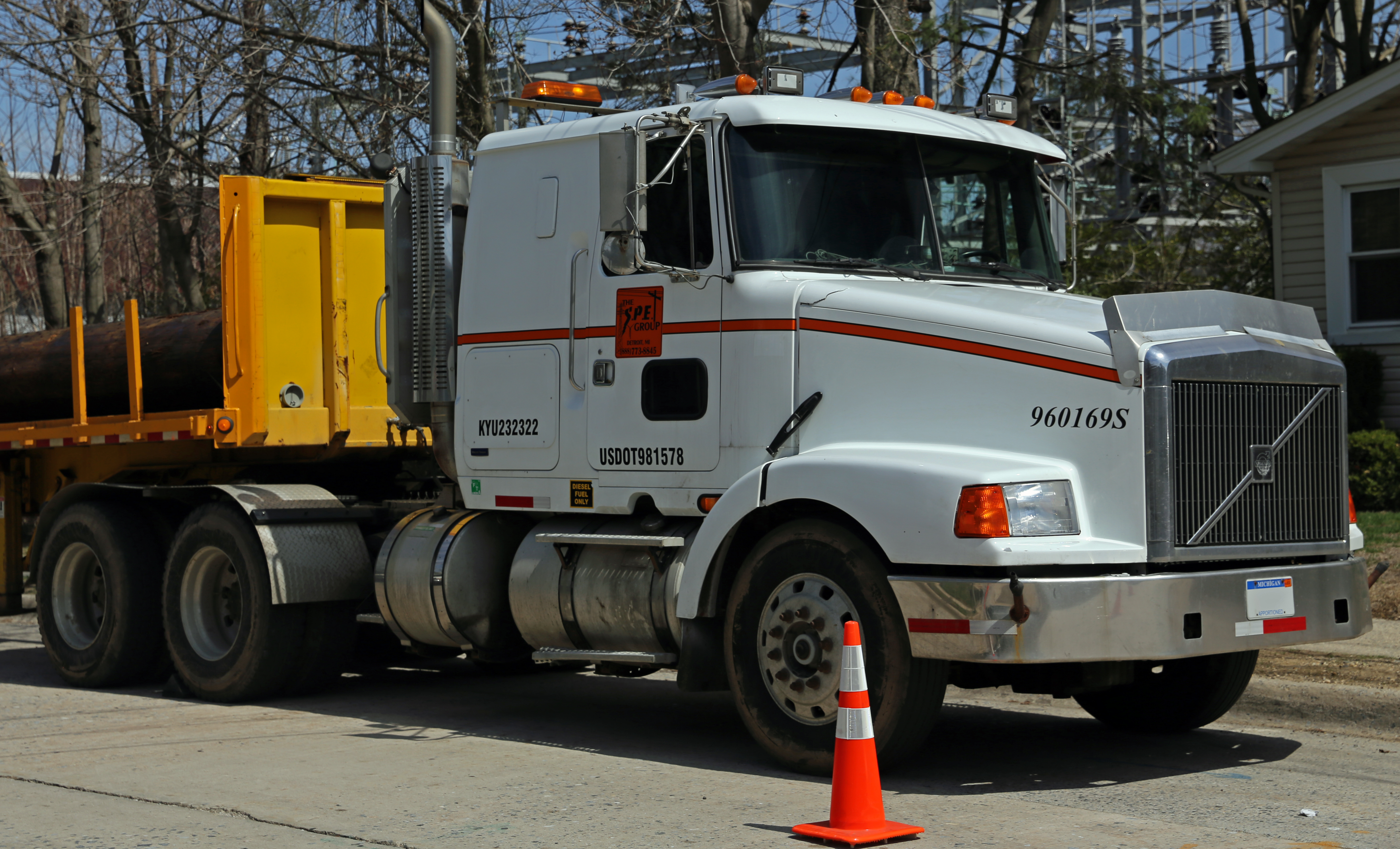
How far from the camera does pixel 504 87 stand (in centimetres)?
1548

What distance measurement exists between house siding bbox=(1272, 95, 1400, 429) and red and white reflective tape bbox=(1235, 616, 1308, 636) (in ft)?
35.7

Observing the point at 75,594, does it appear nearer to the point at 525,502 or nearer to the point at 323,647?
the point at 323,647

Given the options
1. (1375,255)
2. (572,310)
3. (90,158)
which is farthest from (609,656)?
(90,158)

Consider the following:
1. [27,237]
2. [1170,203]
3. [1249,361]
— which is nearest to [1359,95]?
[1170,203]

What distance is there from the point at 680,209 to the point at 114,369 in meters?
4.73

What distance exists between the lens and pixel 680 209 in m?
7.55

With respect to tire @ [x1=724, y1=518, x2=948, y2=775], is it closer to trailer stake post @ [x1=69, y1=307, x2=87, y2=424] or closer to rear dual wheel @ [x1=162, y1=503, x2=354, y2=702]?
rear dual wheel @ [x1=162, y1=503, x2=354, y2=702]

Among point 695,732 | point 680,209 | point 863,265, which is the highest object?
point 680,209

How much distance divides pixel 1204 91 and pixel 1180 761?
20.0 meters

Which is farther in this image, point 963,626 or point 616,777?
point 616,777

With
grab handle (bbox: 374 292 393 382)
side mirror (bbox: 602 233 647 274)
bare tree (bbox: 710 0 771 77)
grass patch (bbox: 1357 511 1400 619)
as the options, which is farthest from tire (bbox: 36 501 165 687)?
grass patch (bbox: 1357 511 1400 619)

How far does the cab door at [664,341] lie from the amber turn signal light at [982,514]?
5.06ft

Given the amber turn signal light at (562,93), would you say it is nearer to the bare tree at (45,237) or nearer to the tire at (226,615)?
the tire at (226,615)

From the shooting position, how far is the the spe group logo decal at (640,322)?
767cm
